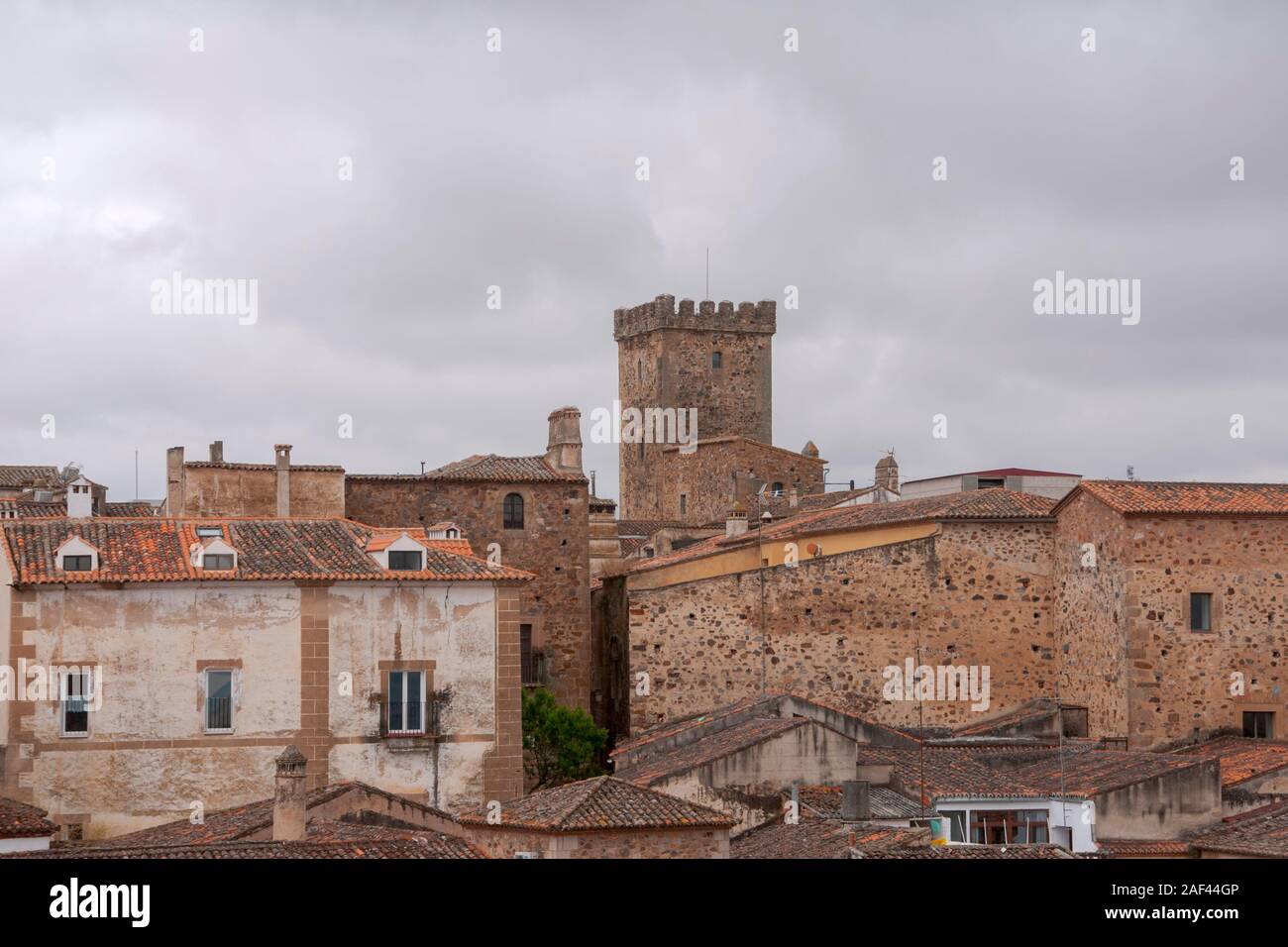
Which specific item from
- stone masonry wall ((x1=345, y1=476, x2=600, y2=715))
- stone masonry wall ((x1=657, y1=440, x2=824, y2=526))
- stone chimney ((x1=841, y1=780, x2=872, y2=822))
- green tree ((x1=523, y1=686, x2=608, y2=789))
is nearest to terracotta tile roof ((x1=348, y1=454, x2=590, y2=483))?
stone masonry wall ((x1=345, y1=476, x2=600, y2=715))

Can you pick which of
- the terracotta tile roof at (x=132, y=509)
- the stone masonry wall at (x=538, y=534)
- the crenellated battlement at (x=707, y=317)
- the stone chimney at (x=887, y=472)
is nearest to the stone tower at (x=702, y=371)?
the crenellated battlement at (x=707, y=317)

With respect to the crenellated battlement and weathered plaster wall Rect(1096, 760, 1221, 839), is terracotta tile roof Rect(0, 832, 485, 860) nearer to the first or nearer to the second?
weathered plaster wall Rect(1096, 760, 1221, 839)

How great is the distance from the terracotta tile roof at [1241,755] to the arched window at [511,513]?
1740 cm

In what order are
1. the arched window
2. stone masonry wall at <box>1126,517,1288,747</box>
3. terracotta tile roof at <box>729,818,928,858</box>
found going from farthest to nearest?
the arched window
stone masonry wall at <box>1126,517,1288,747</box>
terracotta tile roof at <box>729,818,928,858</box>

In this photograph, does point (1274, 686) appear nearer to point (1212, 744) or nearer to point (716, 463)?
point (1212, 744)

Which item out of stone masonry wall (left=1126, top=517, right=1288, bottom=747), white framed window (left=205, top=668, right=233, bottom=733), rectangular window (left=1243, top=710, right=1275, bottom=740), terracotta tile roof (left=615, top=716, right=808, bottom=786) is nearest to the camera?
terracotta tile roof (left=615, top=716, right=808, bottom=786)

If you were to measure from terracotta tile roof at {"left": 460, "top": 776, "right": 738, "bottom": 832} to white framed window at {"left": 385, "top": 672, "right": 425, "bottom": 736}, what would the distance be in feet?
32.2

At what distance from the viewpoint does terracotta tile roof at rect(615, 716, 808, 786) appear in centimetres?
3117

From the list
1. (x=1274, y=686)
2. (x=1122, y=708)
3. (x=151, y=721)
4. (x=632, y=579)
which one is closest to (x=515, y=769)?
(x=151, y=721)

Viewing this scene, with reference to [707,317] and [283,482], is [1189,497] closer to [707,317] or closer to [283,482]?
[283,482]

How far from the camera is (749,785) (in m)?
31.1

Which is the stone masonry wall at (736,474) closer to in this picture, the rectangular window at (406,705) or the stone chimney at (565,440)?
the stone chimney at (565,440)

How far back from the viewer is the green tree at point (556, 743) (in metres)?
42.9
